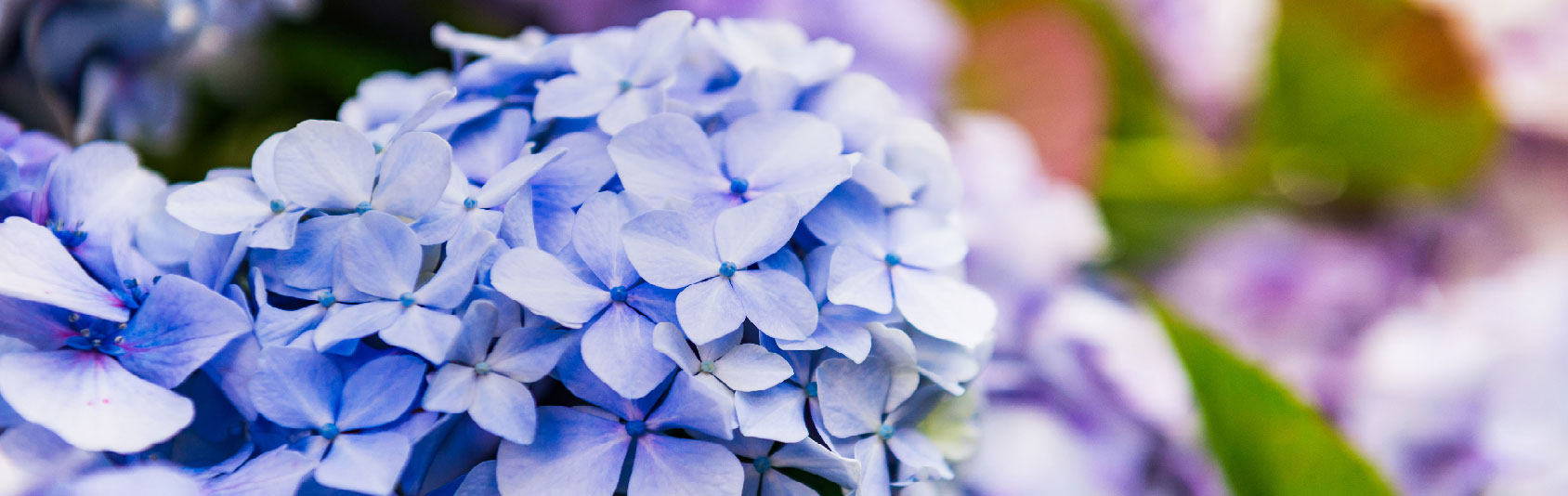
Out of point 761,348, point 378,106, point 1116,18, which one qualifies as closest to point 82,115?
point 378,106

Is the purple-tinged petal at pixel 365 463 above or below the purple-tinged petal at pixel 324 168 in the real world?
below

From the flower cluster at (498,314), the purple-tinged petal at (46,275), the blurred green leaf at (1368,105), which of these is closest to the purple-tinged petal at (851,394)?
the flower cluster at (498,314)

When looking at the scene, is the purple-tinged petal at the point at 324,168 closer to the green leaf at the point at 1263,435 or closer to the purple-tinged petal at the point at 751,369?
the purple-tinged petal at the point at 751,369

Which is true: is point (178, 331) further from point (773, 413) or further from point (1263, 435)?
point (1263, 435)

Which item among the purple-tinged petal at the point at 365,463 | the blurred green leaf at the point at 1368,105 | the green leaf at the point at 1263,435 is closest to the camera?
the purple-tinged petal at the point at 365,463

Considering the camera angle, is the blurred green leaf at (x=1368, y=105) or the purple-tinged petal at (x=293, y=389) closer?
the purple-tinged petal at (x=293, y=389)

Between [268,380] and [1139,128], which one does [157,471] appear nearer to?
[268,380]
